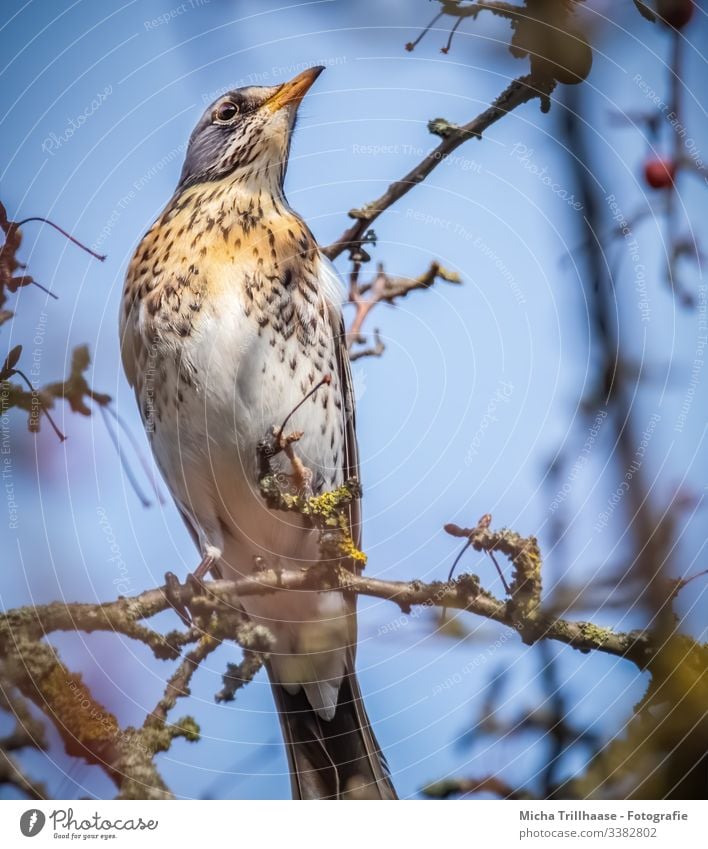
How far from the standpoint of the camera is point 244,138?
2084mm

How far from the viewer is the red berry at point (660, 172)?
1851mm

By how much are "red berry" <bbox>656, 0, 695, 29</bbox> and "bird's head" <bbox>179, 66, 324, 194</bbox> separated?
783 millimetres

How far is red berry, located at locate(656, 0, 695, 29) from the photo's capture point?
1.86 m

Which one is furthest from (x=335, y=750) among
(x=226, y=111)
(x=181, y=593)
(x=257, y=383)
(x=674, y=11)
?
(x=674, y=11)

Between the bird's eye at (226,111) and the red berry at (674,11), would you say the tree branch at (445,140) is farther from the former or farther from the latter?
the bird's eye at (226,111)

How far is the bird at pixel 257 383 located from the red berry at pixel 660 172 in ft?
2.26

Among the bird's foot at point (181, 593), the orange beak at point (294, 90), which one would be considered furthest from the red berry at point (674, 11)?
the bird's foot at point (181, 593)

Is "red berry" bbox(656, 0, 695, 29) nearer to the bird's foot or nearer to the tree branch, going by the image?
the tree branch

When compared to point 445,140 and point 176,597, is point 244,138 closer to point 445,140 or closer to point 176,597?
point 445,140

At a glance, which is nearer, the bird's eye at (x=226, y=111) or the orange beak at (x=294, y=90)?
the orange beak at (x=294, y=90)

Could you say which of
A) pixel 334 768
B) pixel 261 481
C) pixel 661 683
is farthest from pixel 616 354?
pixel 334 768

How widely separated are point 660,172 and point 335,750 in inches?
53.8

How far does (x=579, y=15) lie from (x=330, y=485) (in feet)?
3.61
